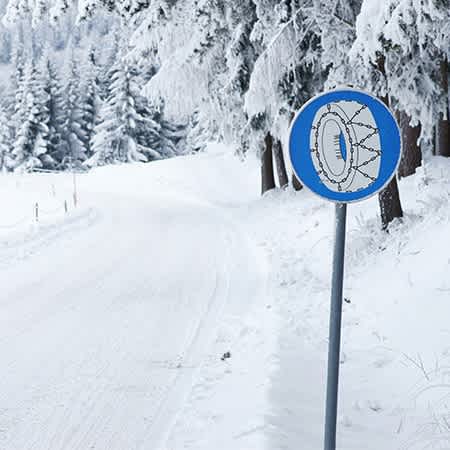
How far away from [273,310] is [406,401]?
3089 millimetres

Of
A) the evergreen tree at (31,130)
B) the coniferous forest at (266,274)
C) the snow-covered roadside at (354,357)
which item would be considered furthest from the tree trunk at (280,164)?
the evergreen tree at (31,130)

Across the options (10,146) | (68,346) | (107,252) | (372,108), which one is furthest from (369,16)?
(10,146)

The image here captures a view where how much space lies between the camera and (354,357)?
562cm

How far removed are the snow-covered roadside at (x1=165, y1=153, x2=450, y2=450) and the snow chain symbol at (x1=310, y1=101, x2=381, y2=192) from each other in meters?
1.99

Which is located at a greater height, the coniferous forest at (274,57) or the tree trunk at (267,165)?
the coniferous forest at (274,57)

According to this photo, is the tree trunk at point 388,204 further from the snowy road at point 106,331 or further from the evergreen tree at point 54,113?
the evergreen tree at point 54,113

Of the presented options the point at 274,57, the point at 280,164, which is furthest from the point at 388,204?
the point at 280,164

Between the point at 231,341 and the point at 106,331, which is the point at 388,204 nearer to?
the point at 231,341

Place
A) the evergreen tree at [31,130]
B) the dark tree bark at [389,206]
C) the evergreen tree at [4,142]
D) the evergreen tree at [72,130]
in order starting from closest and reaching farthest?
the dark tree bark at [389,206] → the evergreen tree at [31,130] → the evergreen tree at [4,142] → the evergreen tree at [72,130]

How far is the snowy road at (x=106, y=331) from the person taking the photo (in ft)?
14.7

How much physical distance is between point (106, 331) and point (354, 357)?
3126 millimetres

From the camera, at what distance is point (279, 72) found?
13891mm

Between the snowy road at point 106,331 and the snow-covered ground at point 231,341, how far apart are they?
22mm

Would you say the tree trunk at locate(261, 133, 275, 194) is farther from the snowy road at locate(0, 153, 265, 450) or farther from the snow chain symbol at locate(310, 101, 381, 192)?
the snow chain symbol at locate(310, 101, 381, 192)
